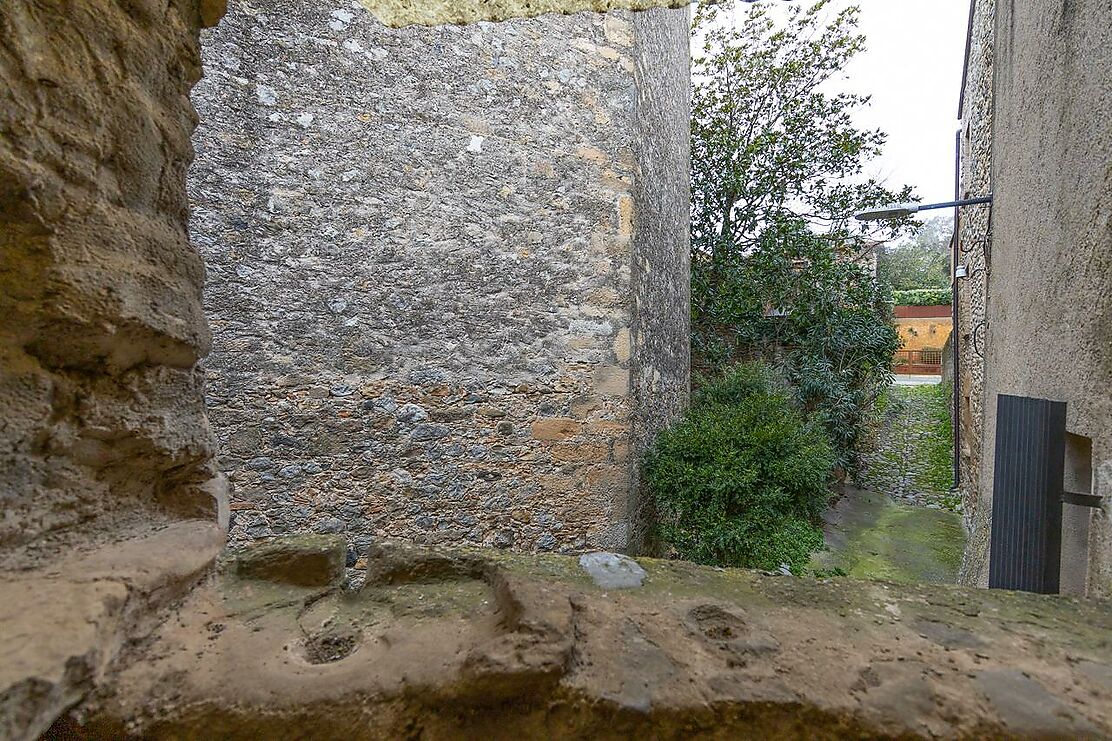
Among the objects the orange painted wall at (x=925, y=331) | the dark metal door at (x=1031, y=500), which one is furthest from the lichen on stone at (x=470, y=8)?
the orange painted wall at (x=925, y=331)

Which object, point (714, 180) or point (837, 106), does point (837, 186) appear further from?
point (714, 180)

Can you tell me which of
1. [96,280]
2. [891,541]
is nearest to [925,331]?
[891,541]

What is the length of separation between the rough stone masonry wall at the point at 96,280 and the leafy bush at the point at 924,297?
20.4m

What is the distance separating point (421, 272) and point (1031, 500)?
3.62m

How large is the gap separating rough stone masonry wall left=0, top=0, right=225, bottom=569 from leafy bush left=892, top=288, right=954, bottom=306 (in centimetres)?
2035

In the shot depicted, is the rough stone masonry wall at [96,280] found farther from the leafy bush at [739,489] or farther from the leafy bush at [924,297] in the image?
the leafy bush at [924,297]

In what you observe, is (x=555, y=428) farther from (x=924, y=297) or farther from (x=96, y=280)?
(x=924, y=297)

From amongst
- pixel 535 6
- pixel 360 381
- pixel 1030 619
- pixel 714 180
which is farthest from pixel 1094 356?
pixel 714 180

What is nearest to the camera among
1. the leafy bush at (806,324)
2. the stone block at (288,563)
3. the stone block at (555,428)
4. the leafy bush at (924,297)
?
the stone block at (288,563)

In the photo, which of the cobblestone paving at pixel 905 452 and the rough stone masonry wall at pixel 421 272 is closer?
the rough stone masonry wall at pixel 421 272

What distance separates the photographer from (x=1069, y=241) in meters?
2.07

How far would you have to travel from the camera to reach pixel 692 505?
15.1 ft

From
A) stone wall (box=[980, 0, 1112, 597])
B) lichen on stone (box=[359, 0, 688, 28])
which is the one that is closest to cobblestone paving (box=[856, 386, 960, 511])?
stone wall (box=[980, 0, 1112, 597])

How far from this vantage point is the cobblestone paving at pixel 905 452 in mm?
8242
